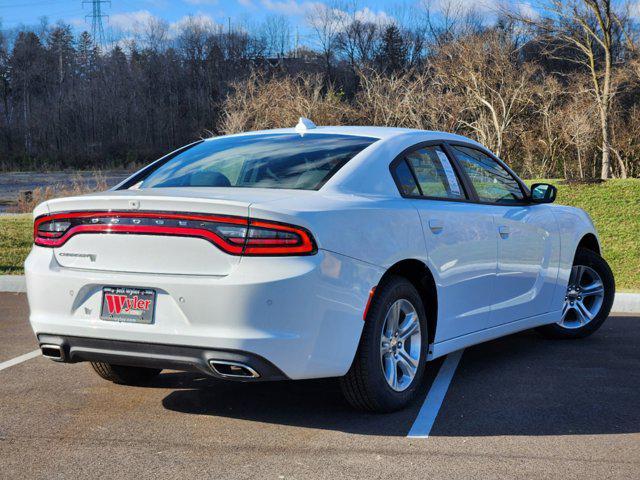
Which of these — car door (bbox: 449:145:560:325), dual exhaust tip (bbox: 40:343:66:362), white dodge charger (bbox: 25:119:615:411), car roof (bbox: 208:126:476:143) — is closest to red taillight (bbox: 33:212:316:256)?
white dodge charger (bbox: 25:119:615:411)

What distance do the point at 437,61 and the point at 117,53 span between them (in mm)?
71398

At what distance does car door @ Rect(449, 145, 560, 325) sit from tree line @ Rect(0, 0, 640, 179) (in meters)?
22.9

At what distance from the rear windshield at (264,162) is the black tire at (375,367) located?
71 cm

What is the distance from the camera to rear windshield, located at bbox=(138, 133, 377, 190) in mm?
4848

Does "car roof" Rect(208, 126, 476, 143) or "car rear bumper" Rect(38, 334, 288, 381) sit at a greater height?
"car roof" Rect(208, 126, 476, 143)

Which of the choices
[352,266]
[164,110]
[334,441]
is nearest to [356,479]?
[334,441]

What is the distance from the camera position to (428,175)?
5.39 metres

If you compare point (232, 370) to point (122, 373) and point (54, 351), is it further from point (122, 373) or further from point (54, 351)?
point (122, 373)

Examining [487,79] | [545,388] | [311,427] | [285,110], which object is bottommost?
[545,388]

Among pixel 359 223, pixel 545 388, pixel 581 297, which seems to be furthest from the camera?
pixel 581 297

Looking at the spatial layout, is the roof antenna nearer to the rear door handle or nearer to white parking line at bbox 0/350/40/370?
the rear door handle

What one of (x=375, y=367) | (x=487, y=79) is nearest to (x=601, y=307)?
(x=375, y=367)

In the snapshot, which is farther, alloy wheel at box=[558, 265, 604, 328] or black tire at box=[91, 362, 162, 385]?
alloy wheel at box=[558, 265, 604, 328]

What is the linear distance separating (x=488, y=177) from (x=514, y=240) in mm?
604
